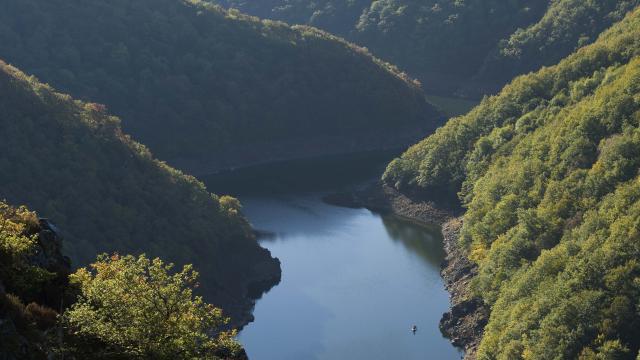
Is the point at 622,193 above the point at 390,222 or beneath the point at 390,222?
above

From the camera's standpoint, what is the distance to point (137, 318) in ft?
127

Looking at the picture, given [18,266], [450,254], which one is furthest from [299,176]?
[18,266]

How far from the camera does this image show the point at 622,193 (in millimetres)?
103375

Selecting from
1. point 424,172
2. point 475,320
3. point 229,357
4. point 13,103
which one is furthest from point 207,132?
point 229,357

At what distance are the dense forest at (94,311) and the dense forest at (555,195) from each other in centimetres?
5246

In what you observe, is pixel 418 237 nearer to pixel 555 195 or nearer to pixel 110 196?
pixel 555 195

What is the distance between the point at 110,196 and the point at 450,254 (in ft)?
139

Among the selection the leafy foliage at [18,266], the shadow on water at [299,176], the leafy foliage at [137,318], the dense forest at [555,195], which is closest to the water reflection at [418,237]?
the dense forest at [555,195]

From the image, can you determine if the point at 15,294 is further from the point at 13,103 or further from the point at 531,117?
the point at 531,117

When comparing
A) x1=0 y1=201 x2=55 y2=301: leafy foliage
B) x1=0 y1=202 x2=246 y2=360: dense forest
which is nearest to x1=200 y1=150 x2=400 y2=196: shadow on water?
x1=0 y1=202 x2=246 y2=360: dense forest

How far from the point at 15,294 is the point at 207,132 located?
16122 cm

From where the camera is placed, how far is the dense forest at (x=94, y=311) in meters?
36.9

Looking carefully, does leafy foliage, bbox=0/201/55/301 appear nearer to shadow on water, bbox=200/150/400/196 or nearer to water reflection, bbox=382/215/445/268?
water reflection, bbox=382/215/445/268

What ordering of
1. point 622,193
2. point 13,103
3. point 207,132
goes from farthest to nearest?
point 207,132, point 13,103, point 622,193
